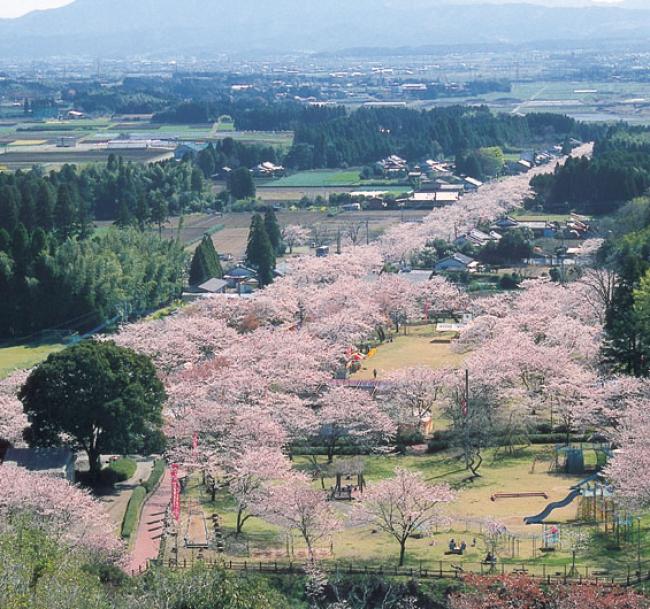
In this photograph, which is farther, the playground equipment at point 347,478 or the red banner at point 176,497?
the playground equipment at point 347,478

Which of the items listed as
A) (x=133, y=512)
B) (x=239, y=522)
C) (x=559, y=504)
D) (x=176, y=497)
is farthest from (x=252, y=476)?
(x=559, y=504)

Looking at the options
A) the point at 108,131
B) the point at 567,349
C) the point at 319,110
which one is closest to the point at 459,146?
the point at 319,110

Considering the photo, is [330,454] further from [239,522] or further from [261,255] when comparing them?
[261,255]

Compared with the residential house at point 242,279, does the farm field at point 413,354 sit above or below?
above

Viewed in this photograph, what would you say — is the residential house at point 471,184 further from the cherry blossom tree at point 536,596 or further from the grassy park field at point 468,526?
the cherry blossom tree at point 536,596

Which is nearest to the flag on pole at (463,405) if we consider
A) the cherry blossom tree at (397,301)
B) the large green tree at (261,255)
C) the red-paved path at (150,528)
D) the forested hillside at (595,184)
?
the red-paved path at (150,528)
